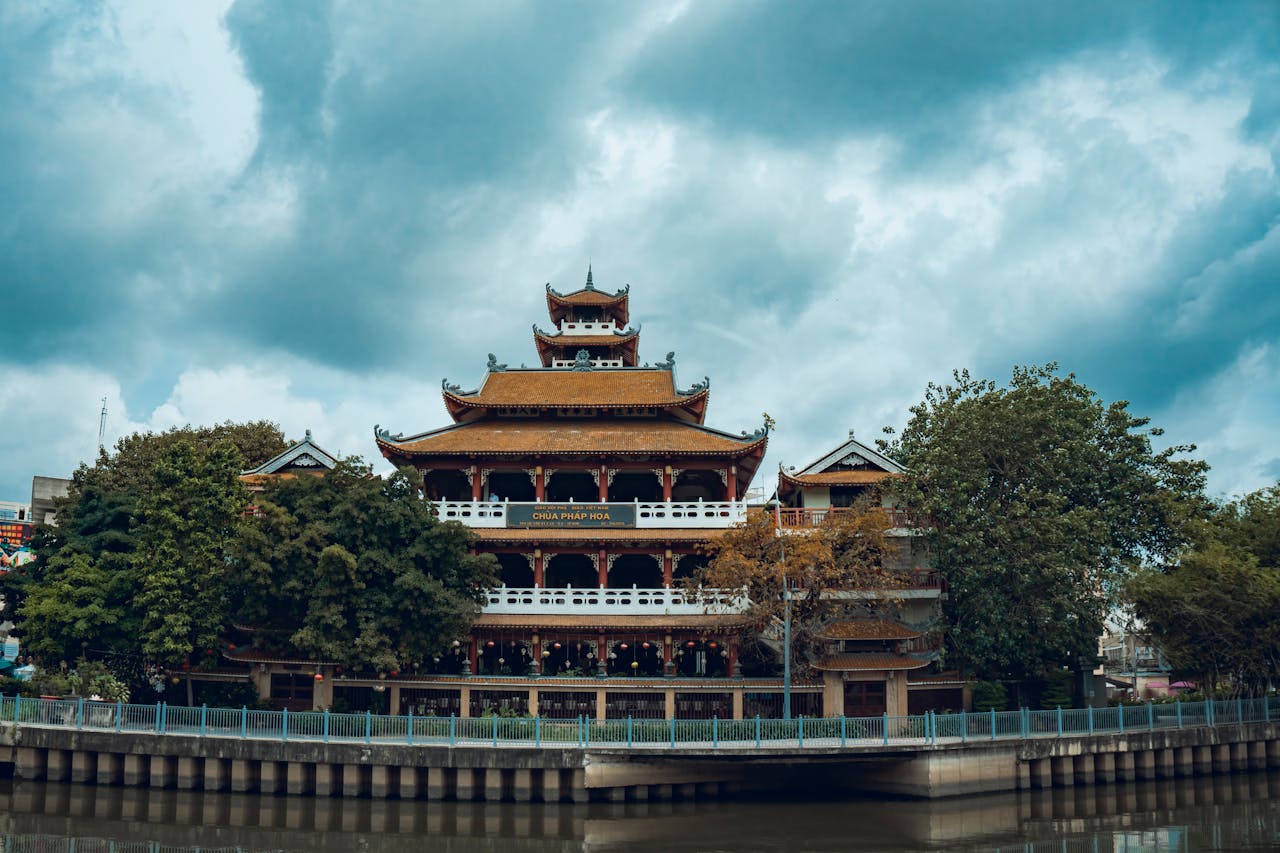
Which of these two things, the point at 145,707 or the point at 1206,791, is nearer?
the point at 145,707

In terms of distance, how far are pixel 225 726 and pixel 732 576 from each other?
52.5 feet

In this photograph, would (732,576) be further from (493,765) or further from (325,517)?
(325,517)

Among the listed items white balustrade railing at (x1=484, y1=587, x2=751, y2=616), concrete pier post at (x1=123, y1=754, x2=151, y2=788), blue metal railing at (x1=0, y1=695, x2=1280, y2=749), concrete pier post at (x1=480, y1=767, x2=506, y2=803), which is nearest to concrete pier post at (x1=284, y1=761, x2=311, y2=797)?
blue metal railing at (x1=0, y1=695, x2=1280, y2=749)

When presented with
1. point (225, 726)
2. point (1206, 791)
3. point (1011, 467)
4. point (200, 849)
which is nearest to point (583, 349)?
point (1011, 467)

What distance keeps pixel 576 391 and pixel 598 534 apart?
7.36m

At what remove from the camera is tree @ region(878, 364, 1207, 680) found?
32.3m

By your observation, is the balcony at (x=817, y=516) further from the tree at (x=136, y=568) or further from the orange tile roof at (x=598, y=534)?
the tree at (x=136, y=568)

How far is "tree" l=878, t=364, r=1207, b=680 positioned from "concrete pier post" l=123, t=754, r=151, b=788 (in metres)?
26.4

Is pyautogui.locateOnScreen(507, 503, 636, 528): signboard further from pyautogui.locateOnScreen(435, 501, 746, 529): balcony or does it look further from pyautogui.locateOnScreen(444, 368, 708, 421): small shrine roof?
pyautogui.locateOnScreen(444, 368, 708, 421): small shrine roof

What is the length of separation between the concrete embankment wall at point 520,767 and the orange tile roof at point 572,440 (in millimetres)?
11255

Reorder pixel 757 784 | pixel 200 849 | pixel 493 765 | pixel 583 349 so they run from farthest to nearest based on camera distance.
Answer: pixel 583 349 → pixel 757 784 → pixel 493 765 → pixel 200 849

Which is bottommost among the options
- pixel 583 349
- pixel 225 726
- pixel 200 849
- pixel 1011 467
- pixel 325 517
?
pixel 200 849

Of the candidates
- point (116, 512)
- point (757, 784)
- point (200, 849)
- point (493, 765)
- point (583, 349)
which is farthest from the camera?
point (583, 349)

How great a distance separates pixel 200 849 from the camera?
23906mm
